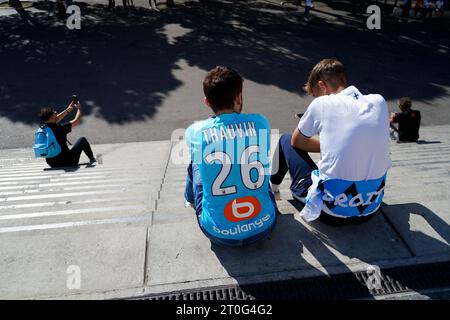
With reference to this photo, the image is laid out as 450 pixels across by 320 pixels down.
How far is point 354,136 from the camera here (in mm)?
2453

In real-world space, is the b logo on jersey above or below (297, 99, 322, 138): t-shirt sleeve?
below

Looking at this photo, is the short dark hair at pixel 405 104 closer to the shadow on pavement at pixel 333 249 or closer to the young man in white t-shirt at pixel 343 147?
the shadow on pavement at pixel 333 249

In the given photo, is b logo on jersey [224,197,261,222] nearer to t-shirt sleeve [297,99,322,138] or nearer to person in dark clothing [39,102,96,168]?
t-shirt sleeve [297,99,322,138]

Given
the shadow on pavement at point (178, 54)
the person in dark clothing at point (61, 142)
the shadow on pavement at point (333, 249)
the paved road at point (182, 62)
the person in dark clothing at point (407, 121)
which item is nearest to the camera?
the shadow on pavement at point (333, 249)

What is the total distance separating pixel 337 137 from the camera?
2523mm

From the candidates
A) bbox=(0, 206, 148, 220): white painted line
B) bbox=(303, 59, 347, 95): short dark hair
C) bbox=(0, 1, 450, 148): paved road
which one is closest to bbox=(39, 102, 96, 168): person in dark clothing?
bbox=(0, 1, 450, 148): paved road

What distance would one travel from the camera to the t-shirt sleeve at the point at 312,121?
2.64m

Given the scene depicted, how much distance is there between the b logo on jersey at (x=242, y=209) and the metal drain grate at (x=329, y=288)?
467mm

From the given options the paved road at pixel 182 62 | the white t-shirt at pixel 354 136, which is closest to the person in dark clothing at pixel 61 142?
the paved road at pixel 182 62

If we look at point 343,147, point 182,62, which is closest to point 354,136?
point 343,147

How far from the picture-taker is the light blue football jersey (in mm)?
2426

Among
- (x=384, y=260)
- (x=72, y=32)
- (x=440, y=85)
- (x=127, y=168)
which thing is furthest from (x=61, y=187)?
(x=72, y=32)

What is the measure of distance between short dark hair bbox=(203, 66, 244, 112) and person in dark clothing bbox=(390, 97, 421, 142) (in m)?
5.61
